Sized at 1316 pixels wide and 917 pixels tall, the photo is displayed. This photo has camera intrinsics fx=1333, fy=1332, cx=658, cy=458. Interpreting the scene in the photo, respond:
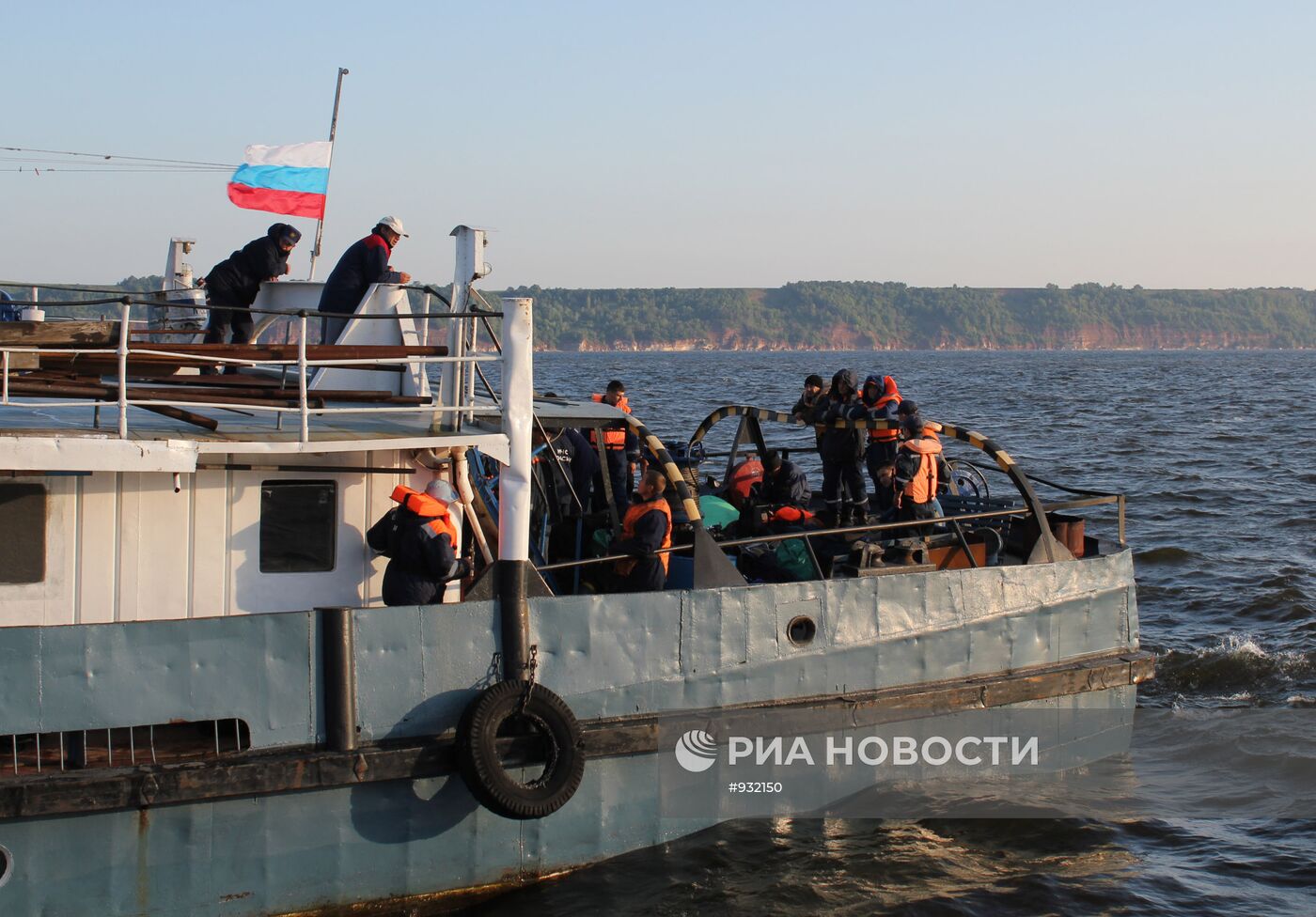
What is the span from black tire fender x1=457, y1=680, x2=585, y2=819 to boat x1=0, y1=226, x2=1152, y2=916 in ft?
0.05

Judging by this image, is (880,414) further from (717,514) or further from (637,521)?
(637,521)

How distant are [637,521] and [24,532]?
3.69 metres

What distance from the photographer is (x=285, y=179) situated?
444 inches

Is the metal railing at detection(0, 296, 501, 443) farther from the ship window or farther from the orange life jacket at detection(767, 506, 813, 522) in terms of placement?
the orange life jacket at detection(767, 506, 813, 522)

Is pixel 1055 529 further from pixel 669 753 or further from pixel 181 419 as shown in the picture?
pixel 181 419

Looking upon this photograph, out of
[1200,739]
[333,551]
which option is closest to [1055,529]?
[1200,739]

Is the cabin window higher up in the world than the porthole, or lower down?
higher up

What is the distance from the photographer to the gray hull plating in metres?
7.10

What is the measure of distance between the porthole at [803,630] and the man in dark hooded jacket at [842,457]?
2.52 m

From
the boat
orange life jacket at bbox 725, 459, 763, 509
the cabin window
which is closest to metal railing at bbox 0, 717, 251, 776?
the boat

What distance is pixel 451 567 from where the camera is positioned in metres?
7.91

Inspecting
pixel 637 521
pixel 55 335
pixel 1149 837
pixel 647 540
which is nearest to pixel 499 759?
pixel 647 540

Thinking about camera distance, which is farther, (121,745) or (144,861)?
(121,745)

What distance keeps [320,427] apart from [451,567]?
3.84 ft
